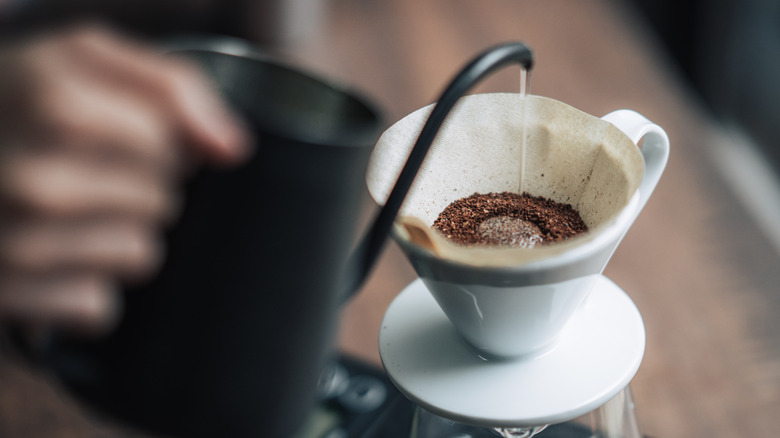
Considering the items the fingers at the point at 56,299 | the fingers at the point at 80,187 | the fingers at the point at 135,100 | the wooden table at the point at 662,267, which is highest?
the fingers at the point at 135,100

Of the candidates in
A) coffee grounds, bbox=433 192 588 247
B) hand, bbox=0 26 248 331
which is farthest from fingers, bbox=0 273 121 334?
coffee grounds, bbox=433 192 588 247

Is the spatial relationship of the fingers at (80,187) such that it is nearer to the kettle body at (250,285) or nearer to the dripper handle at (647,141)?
the kettle body at (250,285)

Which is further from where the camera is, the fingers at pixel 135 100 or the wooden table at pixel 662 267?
the wooden table at pixel 662 267

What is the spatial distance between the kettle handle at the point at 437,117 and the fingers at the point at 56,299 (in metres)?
0.08

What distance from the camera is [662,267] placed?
531 millimetres

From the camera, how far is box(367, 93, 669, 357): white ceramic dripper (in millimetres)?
183

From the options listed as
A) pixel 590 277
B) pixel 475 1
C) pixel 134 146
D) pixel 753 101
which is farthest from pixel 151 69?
pixel 753 101

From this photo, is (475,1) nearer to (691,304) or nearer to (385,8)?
(385,8)

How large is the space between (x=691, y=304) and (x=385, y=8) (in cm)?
72

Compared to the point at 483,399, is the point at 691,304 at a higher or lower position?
lower

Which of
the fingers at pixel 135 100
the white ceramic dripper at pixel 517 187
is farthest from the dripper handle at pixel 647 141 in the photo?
the fingers at pixel 135 100

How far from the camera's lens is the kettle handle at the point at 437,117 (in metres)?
0.17

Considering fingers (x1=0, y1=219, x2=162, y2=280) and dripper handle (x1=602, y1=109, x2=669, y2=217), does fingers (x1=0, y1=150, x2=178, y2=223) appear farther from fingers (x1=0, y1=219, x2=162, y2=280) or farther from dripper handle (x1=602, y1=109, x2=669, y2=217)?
dripper handle (x1=602, y1=109, x2=669, y2=217)

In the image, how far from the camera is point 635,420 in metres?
0.27
